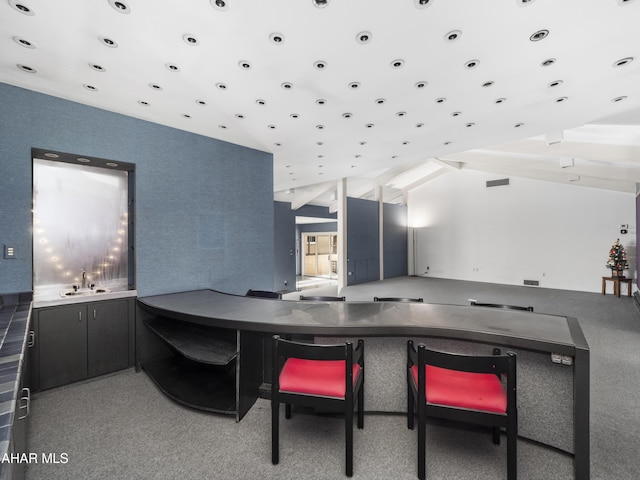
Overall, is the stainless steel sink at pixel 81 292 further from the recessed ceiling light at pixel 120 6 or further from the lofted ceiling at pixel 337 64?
the recessed ceiling light at pixel 120 6

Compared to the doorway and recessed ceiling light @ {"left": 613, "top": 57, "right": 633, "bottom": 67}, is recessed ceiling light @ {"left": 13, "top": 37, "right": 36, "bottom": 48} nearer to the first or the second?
recessed ceiling light @ {"left": 613, "top": 57, "right": 633, "bottom": 67}

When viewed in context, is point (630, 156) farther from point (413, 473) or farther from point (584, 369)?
point (413, 473)

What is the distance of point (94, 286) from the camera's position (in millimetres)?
3480

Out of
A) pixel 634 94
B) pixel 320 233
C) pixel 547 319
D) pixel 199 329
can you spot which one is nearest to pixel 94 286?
pixel 199 329

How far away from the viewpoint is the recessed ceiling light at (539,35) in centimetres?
211

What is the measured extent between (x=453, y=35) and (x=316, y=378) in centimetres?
256

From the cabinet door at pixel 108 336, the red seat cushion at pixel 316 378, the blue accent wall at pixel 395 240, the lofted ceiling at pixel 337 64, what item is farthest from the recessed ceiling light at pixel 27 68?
the blue accent wall at pixel 395 240

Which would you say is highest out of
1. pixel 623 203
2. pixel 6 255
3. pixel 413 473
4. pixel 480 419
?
pixel 623 203

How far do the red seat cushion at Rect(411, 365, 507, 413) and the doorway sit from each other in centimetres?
1086

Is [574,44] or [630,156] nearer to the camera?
[574,44]

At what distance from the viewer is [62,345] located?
9.29 feet

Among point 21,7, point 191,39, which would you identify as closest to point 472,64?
point 191,39

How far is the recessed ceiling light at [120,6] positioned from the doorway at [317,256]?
10.9 metres

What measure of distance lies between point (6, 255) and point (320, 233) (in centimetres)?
1015
